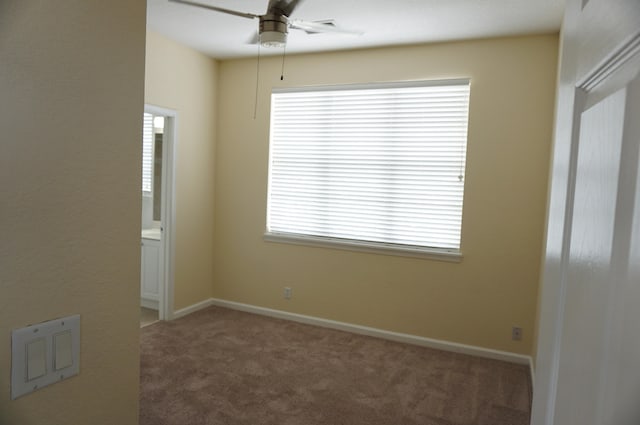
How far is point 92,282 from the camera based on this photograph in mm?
914

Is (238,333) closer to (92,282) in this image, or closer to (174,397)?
(174,397)

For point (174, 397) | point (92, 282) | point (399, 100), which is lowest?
point (174, 397)

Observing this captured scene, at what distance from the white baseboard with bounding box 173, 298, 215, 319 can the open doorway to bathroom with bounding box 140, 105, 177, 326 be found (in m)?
0.10

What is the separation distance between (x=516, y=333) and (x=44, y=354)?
3805 millimetres

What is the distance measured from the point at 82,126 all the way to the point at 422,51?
3669 millimetres

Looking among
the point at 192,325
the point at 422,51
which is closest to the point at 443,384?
the point at 192,325

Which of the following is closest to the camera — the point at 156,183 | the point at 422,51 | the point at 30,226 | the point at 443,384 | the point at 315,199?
the point at 30,226

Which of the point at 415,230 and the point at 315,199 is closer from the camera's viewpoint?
the point at 415,230

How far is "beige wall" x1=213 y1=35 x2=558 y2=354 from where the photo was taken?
3652 mm

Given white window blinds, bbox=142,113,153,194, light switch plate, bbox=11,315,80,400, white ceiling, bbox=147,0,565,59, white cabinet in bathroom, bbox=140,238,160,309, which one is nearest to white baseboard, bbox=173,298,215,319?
white cabinet in bathroom, bbox=140,238,160,309

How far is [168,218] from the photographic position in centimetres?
444

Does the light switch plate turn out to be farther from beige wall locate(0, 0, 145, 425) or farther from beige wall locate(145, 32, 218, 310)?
beige wall locate(145, 32, 218, 310)

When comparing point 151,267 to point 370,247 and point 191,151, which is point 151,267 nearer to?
point 191,151

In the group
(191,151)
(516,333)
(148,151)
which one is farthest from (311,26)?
(148,151)
